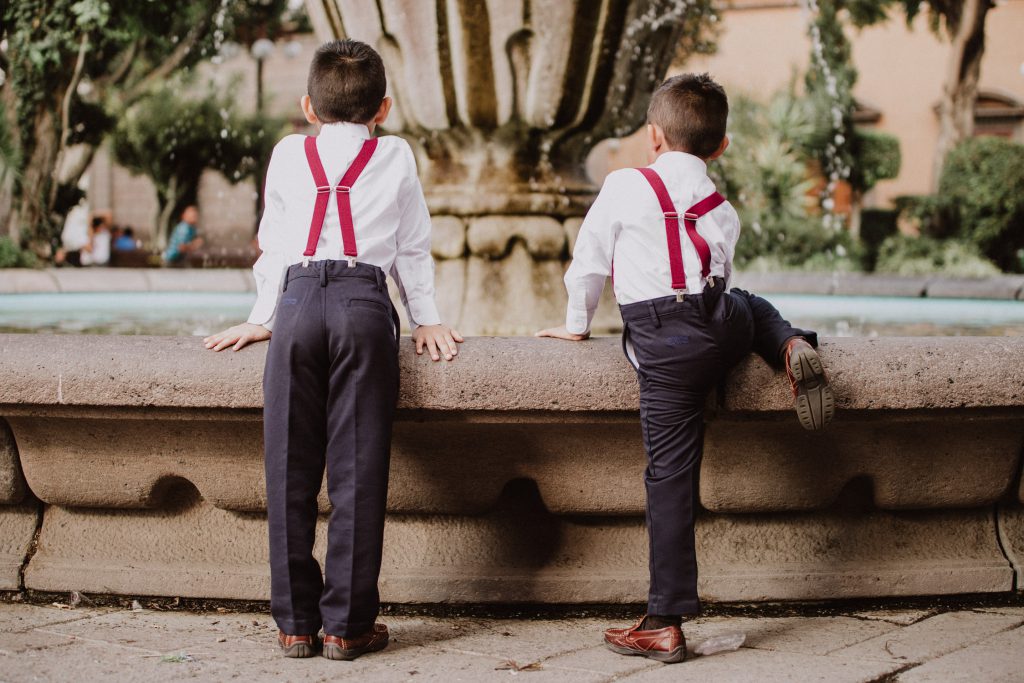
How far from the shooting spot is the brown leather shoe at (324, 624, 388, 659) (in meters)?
2.70

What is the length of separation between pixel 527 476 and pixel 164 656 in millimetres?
942

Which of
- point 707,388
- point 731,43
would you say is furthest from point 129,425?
point 731,43

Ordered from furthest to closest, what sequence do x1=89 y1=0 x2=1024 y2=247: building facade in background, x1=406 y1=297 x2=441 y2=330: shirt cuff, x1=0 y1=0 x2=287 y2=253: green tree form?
x1=89 y1=0 x2=1024 y2=247: building facade in background, x1=0 y1=0 x2=287 y2=253: green tree, x1=406 y1=297 x2=441 y2=330: shirt cuff

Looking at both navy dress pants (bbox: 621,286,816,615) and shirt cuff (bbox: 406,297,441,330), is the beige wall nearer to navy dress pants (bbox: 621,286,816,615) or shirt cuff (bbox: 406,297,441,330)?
shirt cuff (bbox: 406,297,441,330)

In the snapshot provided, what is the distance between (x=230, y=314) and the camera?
710cm

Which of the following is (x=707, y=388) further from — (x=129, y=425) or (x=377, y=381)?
(x=129, y=425)

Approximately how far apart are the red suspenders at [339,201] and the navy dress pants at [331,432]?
40mm

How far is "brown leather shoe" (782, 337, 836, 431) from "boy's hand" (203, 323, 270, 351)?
120 centimetres

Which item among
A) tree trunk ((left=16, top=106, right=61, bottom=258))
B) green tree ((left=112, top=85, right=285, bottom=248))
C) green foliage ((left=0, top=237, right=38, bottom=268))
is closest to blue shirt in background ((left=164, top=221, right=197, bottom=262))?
tree trunk ((left=16, top=106, right=61, bottom=258))

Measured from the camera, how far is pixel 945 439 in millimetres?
3139

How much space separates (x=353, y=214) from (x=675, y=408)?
837 millimetres

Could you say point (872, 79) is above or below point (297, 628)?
above

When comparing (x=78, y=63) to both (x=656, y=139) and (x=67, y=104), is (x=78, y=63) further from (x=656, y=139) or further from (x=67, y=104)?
(x=656, y=139)

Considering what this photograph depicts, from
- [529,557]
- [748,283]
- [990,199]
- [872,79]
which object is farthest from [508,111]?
[872,79]
